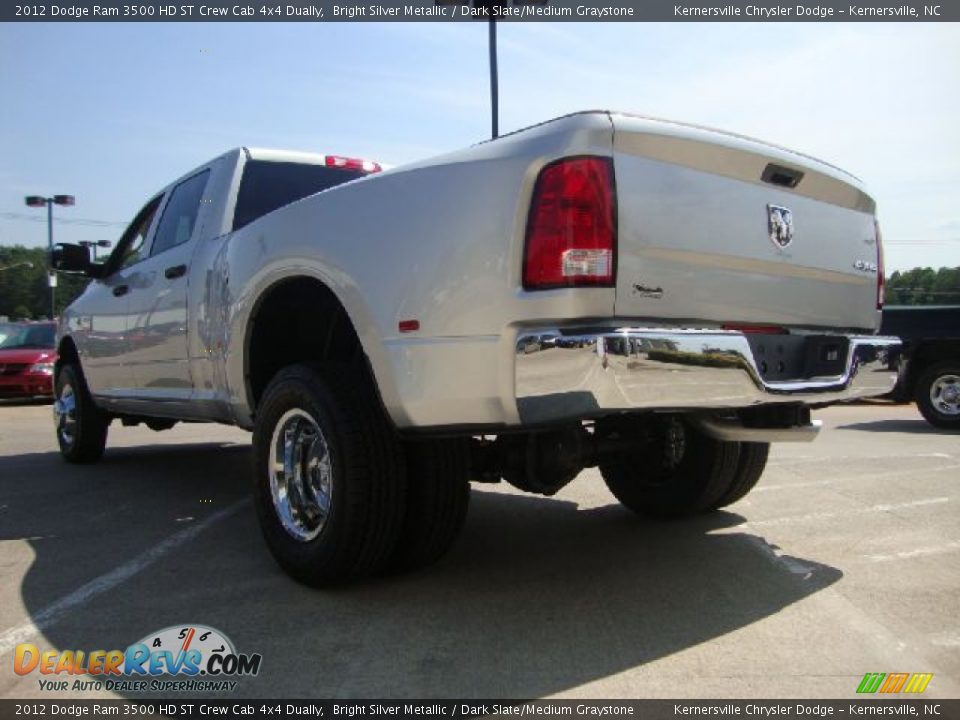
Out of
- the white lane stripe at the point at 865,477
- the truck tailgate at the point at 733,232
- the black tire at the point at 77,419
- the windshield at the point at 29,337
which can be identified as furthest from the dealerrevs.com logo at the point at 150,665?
the windshield at the point at 29,337

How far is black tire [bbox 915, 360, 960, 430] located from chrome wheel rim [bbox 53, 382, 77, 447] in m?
9.23

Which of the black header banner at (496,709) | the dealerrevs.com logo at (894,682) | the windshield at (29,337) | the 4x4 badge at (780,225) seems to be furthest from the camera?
the windshield at (29,337)

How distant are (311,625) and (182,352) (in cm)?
226

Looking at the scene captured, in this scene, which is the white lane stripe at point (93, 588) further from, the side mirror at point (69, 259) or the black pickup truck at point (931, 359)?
the black pickup truck at point (931, 359)

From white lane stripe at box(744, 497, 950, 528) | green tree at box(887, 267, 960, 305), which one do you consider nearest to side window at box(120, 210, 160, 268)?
white lane stripe at box(744, 497, 950, 528)

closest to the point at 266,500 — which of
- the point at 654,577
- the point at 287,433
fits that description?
the point at 287,433

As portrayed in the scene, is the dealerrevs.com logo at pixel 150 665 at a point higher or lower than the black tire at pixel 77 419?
lower

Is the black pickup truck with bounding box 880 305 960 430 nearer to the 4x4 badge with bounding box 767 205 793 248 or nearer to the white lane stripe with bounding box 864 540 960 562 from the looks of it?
the white lane stripe with bounding box 864 540 960 562

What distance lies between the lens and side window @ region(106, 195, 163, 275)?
18.4 feet

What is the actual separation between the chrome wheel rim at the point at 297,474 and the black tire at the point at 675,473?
145cm

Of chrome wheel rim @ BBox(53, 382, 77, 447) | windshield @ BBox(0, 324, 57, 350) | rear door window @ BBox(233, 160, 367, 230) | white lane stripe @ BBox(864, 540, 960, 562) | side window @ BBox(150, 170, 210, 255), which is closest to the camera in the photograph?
white lane stripe @ BBox(864, 540, 960, 562)

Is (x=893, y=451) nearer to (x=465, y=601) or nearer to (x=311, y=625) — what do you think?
(x=465, y=601)

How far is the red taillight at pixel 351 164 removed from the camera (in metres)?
5.07

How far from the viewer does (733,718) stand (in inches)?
85.1
